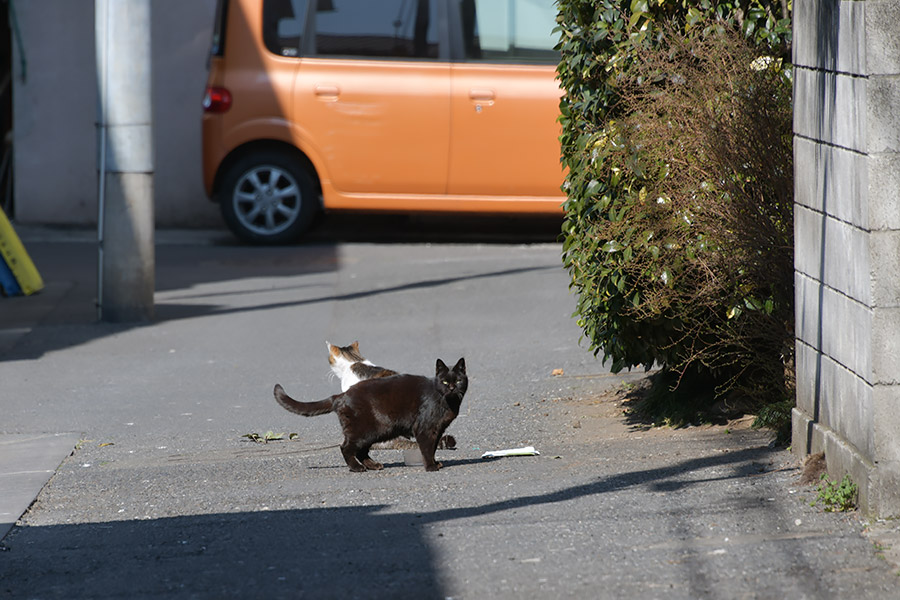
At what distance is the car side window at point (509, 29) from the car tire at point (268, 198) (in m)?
2.18

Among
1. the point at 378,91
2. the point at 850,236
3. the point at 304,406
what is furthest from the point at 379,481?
the point at 378,91

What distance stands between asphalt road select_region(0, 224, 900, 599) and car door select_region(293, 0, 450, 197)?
8.50ft

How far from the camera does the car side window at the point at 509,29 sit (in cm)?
1262

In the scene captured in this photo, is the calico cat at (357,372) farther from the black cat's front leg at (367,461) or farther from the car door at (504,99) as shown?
the car door at (504,99)

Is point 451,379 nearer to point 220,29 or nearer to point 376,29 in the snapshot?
point 376,29

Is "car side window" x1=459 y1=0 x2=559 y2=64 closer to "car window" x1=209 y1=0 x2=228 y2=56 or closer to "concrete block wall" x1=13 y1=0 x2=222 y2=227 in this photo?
"car window" x1=209 y1=0 x2=228 y2=56

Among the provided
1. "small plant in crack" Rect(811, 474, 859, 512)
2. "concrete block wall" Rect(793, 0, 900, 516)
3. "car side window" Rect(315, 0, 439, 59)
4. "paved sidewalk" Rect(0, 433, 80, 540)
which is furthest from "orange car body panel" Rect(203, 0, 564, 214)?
"small plant in crack" Rect(811, 474, 859, 512)

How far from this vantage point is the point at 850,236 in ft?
14.6

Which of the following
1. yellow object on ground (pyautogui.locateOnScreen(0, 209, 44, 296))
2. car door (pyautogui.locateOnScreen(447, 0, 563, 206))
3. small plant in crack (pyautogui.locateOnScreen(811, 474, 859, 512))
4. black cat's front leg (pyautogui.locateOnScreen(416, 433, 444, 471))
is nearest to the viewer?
small plant in crack (pyautogui.locateOnScreen(811, 474, 859, 512))

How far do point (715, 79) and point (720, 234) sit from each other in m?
0.69

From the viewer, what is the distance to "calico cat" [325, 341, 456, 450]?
20.8ft

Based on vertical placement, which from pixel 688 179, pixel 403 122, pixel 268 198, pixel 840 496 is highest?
pixel 403 122

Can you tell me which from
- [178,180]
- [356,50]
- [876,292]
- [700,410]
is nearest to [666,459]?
[700,410]

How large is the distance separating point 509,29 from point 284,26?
→ 2.30 m
